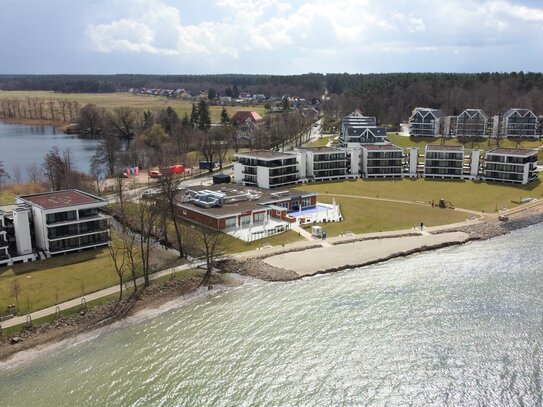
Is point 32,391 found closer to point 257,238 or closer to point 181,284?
point 181,284

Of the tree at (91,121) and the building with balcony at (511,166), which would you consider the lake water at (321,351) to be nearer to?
the building with balcony at (511,166)

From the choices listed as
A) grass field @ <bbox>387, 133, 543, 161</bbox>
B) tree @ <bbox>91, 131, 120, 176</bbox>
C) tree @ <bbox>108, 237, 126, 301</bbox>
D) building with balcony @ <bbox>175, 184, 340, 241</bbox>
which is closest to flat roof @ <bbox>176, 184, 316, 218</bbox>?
building with balcony @ <bbox>175, 184, 340, 241</bbox>

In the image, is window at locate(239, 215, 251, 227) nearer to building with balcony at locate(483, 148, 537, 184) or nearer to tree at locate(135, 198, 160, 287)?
tree at locate(135, 198, 160, 287)

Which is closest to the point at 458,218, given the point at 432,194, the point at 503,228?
the point at 503,228

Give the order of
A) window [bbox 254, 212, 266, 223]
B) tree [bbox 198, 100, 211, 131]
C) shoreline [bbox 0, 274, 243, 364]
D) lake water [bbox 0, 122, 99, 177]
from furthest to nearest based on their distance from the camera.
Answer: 1. tree [bbox 198, 100, 211, 131]
2. lake water [bbox 0, 122, 99, 177]
3. window [bbox 254, 212, 266, 223]
4. shoreline [bbox 0, 274, 243, 364]

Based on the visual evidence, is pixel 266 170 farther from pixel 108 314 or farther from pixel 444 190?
pixel 108 314

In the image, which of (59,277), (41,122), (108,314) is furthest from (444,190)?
(41,122)
